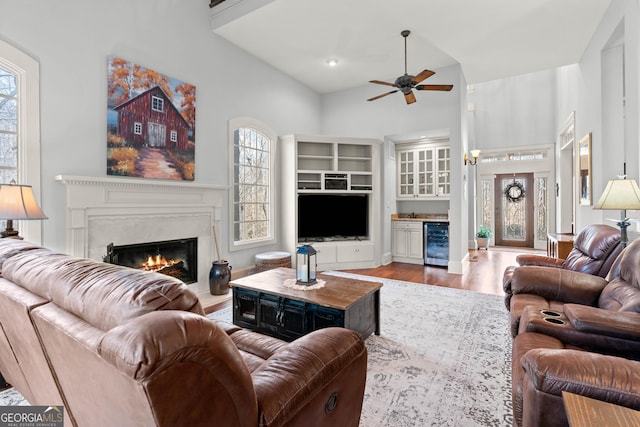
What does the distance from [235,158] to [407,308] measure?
3.29 metres

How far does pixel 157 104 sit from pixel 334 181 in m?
3.15

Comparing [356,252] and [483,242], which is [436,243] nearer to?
[356,252]

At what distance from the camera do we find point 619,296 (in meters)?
1.92

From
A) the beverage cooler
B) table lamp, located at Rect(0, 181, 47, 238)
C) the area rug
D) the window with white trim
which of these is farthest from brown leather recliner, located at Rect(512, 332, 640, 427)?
the beverage cooler

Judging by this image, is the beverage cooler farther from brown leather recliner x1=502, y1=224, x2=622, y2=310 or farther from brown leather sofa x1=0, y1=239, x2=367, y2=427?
brown leather sofa x1=0, y1=239, x2=367, y2=427

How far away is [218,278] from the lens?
13.3 ft

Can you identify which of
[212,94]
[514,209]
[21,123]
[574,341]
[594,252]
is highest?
[212,94]

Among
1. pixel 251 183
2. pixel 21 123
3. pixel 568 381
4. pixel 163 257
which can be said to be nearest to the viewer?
pixel 568 381

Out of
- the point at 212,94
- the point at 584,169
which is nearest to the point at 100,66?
the point at 212,94

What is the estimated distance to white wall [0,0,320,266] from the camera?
2.79 meters

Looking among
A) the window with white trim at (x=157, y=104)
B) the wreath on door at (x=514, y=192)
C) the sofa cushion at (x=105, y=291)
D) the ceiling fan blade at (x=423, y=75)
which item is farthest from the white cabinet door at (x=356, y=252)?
the wreath on door at (x=514, y=192)

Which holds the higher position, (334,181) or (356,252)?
(334,181)

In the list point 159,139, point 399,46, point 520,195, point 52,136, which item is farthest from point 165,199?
point 520,195

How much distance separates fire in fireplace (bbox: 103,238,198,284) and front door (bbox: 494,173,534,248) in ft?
26.3
